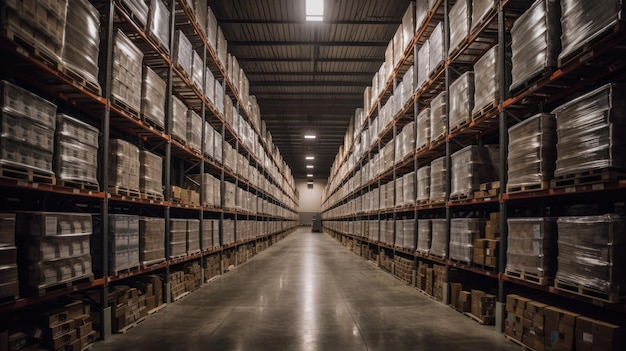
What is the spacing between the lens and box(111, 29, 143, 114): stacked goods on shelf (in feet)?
16.3

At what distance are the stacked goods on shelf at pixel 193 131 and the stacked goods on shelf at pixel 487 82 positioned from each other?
5.42 metres

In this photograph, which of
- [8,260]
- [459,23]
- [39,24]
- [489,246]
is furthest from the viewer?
[459,23]

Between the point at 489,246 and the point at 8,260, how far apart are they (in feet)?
18.3

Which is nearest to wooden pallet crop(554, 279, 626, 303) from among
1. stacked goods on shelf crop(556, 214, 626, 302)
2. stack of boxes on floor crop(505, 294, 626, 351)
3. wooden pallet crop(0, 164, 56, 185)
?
stacked goods on shelf crop(556, 214, 626, 302)

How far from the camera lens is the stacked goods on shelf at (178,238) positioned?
6.83m

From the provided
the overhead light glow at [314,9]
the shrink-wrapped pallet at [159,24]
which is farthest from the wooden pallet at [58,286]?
the overhead light glow at [314,9]

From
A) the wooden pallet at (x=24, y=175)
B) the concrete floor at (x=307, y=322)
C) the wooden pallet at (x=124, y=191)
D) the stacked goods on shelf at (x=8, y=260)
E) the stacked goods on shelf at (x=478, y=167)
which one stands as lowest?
the concrete floor at (x=307, y=322)

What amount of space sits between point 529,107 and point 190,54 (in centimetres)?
628

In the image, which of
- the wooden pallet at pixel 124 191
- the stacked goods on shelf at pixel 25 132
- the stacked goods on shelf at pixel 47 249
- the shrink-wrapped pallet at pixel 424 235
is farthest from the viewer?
the shrink-wrapped pallet at pixel 424 235

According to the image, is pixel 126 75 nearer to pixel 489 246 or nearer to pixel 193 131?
pixel 193 131

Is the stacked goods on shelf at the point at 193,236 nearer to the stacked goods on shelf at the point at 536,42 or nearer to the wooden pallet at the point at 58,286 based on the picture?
the wooden pallet at the point at 58,286

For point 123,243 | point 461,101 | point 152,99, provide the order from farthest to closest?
point 461,101 < point 152,99 < point 123,243

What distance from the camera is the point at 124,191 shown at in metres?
5.22

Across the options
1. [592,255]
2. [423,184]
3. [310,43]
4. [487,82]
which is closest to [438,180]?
[423,184]
